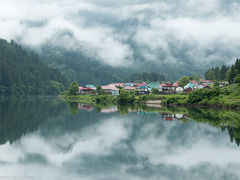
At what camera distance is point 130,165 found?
76.1 feet

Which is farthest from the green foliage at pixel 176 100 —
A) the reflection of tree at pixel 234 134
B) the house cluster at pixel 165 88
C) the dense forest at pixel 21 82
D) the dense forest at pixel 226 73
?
the dense forest at pixel 21 82

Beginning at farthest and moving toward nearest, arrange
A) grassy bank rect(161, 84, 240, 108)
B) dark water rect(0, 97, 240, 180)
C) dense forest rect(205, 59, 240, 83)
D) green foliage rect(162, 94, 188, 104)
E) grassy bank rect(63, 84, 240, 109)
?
dense forest rect(205, 59, 240, 83), green foliage rect(162, 94, 188, 104), grassy bank rect(63, 84, 240, 109), grassy bank rect(161, 84, 240, 108), dark water rect(0, 97, 240, 180)

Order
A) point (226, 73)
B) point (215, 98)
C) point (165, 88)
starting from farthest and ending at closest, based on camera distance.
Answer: point (226, 73), point (165, 88), point (215, 98)

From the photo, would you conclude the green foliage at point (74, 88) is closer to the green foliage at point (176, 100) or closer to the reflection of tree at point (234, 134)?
the green foliage at point (176, 100)

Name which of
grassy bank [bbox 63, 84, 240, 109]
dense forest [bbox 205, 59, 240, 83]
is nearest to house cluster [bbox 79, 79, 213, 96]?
dense forest [bbox 205, 59, 240, 83]

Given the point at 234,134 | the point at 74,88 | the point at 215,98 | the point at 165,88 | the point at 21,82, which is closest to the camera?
the point at 234,134

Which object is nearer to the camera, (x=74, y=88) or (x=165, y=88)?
(x=165, y=88)

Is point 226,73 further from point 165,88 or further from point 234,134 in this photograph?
point 234,134

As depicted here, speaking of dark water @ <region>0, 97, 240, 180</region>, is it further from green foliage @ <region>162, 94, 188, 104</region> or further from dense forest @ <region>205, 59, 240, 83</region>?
dense forest @ <region>205, 59, 240, 83</region>

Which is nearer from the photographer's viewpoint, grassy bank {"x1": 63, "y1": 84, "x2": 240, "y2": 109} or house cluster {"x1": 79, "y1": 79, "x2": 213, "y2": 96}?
grassy bank {"x1": 63, "y1": 84, "x2": 240, "y2": 109}

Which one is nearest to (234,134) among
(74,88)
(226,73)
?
(74,88)

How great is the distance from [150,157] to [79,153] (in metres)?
6.30

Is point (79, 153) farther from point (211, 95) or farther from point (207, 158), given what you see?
point (211, 95)

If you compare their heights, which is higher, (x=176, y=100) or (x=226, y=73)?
(x=226, y=73)
